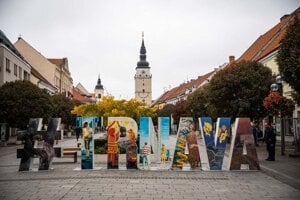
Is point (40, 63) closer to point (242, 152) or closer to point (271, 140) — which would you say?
point (271, 140)

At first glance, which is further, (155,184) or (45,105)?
(45,105)

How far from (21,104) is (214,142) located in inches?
833

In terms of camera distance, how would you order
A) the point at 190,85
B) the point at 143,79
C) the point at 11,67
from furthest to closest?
1. the point at 143,79
2. the point at 190,85
3. the point at 11,67

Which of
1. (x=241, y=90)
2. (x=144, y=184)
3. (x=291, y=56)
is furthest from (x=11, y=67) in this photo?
(x=144, y=184)

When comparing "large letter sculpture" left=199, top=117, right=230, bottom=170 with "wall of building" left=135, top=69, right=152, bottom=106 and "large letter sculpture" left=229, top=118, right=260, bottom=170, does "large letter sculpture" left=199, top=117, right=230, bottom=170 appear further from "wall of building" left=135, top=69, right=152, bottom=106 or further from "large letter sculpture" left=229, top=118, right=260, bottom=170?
"wall of building" left=135, top=69, right=152, bottom=106

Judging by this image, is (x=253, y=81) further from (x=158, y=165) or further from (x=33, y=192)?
(x=33, y=192)

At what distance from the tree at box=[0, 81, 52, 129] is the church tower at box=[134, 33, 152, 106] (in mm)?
92778

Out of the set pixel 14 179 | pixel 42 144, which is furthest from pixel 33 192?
pixel 42 144

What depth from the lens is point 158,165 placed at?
16.4 m

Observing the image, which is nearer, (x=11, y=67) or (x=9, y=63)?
(x=9, y=63)

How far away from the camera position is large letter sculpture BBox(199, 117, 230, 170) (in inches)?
591

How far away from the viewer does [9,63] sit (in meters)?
39.4

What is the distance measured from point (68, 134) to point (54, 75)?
14.4 m

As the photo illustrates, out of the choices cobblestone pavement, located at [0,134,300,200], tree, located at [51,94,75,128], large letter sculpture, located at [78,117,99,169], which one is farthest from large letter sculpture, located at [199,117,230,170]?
tree, located at [51,94,75,128]
